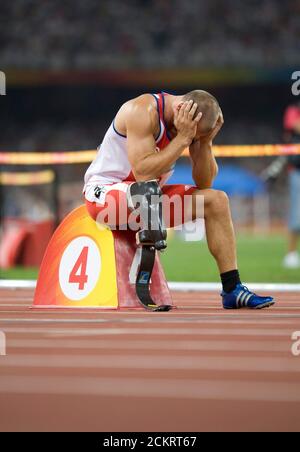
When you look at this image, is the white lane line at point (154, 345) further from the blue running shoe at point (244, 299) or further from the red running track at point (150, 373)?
the blue running shoe at point (244, 299)

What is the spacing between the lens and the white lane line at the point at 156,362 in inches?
122

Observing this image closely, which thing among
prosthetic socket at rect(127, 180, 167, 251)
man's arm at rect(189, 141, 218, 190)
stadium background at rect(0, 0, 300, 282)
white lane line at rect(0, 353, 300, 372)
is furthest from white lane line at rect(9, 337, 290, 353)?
stadium background at rect(0, 0, 300, 282)

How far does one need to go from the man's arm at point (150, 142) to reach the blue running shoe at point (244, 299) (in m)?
0.74

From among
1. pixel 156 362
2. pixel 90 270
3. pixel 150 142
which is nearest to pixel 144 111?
pixel 150 142

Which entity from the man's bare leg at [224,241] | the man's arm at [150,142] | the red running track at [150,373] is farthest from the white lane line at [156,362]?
the man's bare leg at [224,241]

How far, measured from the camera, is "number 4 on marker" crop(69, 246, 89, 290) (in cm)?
548

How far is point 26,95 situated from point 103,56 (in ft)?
12.9

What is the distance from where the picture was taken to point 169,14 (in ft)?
104

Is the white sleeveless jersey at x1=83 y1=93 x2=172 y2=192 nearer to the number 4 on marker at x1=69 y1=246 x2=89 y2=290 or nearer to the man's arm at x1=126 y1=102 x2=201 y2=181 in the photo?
the man's arm at x1=126 y1=102 x2=201 y2=181

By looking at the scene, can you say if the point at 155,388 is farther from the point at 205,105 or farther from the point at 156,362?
the point at 205,105

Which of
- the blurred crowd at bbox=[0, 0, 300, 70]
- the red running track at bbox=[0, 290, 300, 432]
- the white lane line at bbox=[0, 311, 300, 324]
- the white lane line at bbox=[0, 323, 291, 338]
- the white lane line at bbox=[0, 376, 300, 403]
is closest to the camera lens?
the red running track at bbox=[0, 290, 300, 432]

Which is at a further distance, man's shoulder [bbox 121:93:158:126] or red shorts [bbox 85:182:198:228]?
red shorts [bbox 85:182:198:228]

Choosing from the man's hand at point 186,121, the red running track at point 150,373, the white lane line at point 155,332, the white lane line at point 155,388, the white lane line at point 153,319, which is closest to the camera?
the red running track at point 150,373

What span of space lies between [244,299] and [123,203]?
813mm
